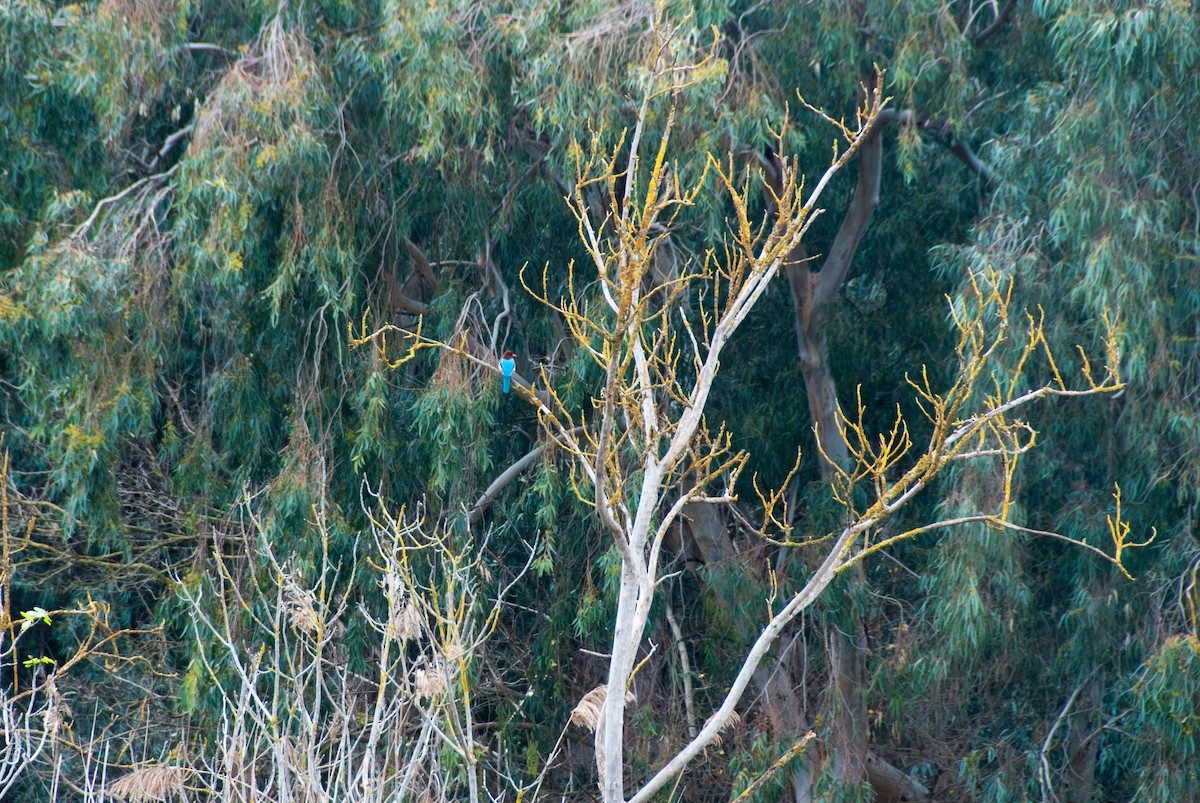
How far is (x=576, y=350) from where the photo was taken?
6516 millimetres

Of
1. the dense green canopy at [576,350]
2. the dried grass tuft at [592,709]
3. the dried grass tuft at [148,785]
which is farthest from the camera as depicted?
the dense green canopy at [576,350]

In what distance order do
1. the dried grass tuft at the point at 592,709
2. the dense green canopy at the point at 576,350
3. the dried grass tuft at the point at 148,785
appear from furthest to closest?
the dense green canopy at the point at 576,350 < the dried grass tuft at the point at 148,785 < the dried grass tuft at the point at 592,709

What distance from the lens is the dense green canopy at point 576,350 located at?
5.89 metres

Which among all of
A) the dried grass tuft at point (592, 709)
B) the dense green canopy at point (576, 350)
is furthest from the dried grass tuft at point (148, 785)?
the dried grass tuft at point (592, 709)

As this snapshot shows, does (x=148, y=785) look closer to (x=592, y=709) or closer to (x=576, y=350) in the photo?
(x=592, y=709)

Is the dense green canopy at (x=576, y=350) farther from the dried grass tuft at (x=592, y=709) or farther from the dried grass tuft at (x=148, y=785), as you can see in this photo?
the dried grass tuft at (x=592, y=709)

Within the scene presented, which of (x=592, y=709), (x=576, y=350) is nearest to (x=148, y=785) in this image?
(x=592, y=709)

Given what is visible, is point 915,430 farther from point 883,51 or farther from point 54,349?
point 54,349

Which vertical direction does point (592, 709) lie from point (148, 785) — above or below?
above

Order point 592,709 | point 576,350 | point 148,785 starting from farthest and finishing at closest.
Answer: point 576,350
point 148,785
point 592,709

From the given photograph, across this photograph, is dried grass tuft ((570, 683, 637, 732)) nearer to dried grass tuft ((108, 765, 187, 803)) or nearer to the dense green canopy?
dried grass tuft ((108, 765, 187, 803))

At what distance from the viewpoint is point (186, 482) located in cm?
677

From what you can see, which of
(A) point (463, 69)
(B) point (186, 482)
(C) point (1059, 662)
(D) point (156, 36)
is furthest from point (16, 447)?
(C) point (1059, 662)

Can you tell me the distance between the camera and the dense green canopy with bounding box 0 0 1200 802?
232 inches
